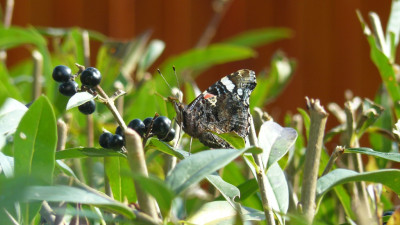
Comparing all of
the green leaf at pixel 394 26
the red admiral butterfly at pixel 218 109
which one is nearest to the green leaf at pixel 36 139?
the red admiral butterfly at pixel 218 109

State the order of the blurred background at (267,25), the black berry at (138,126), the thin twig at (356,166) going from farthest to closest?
1. the blurred background at (267,25)
2. the thin twig at (356,166)
3. the black berry at (138,126)

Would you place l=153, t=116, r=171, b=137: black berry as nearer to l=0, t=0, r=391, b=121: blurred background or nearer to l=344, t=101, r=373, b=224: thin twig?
l=344, t=101, r=373, b=224: thin twig

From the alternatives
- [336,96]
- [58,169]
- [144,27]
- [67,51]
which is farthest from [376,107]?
[144,27]

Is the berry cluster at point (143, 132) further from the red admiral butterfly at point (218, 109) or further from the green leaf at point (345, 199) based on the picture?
the green leaf at point (345, 199)

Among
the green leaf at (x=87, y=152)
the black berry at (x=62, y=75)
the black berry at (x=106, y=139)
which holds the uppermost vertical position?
the black berry at (x=62, y=75)

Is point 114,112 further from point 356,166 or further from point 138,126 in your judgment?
point 356,166

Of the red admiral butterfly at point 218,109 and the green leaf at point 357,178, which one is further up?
the red admiral butterfly at point 218,109

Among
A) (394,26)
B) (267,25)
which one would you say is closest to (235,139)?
(394,26)

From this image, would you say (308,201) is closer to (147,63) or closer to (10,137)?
(10,137)
